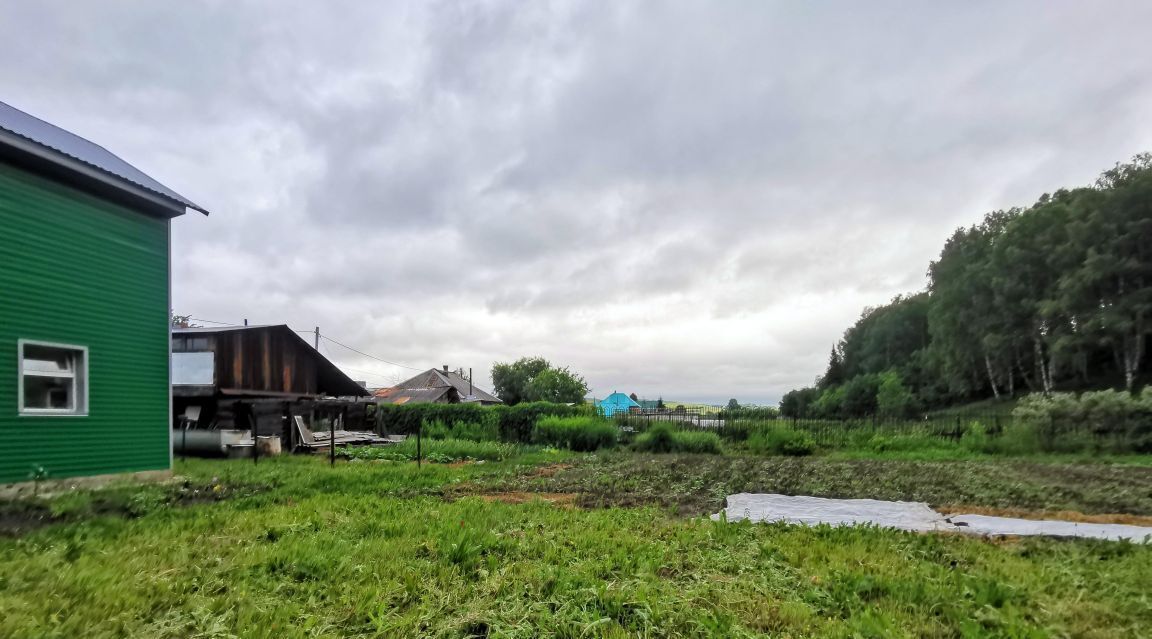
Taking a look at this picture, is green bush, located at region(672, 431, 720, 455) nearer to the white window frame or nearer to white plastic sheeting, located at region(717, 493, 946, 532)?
white plastic sheeting, located at region(717, 493, 946, 532)

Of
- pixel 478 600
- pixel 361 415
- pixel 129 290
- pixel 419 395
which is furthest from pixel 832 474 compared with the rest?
pixel 419 395

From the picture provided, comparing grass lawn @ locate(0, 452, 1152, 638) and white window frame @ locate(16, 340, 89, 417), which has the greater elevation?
white window frame @ locate(16, 340, 89, 417)

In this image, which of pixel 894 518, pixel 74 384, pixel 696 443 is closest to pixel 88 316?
pixel 74 384

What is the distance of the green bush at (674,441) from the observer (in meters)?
18.0

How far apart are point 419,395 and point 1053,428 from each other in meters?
35.9

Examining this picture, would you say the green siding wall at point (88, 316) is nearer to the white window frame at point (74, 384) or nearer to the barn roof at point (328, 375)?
the white window frame at point (74, 384)

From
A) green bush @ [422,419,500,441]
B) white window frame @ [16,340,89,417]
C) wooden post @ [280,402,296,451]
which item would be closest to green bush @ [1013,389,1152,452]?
green bush @ [422,419,500,441]

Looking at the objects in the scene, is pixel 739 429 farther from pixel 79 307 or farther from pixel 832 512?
pixel 79 307

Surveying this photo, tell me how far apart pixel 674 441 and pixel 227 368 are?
1330cm

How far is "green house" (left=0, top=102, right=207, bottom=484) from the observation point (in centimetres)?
766

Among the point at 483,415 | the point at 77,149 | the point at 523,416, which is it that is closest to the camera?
the point at 77,149

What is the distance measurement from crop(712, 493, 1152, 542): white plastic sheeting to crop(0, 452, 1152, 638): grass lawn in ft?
1.70

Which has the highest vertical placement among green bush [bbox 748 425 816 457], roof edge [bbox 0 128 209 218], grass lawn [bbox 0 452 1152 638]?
roof edge [bbox 0 128 209 218]

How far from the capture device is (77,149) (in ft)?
29.6
